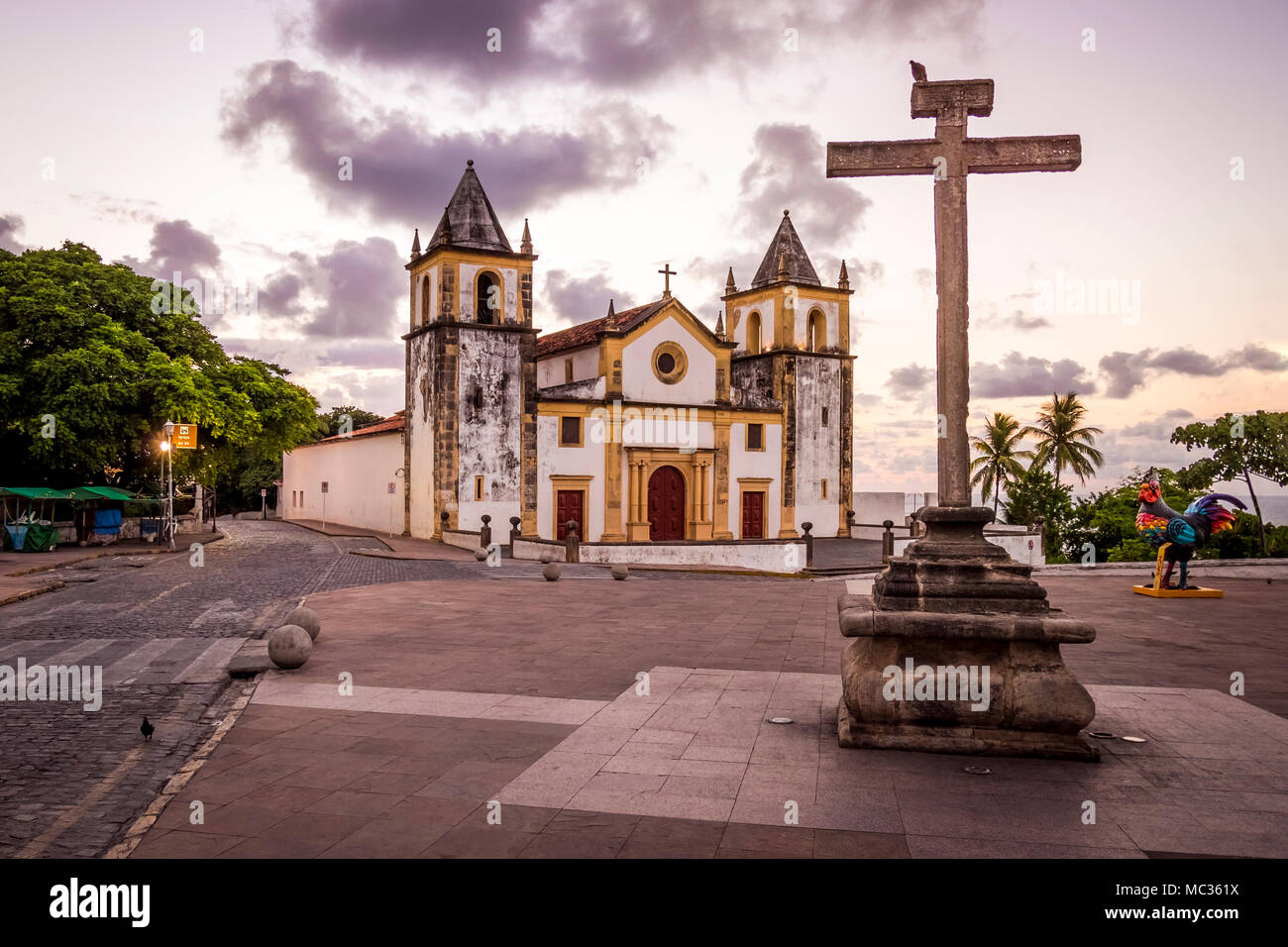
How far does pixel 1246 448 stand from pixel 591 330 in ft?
80.1

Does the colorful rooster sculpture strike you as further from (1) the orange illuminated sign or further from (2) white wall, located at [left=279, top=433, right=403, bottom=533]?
(2) white wall, located at [left=279, top=433, right=403, bottom=533]

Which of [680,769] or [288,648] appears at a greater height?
[288,648]

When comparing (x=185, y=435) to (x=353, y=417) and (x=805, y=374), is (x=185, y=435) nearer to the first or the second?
(x=805, y=374)

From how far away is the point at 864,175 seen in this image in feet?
23.6

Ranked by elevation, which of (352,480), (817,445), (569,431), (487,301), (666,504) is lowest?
(666,504)

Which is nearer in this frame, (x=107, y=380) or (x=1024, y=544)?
(x=107, y=380)

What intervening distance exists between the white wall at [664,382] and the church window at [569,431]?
225cm

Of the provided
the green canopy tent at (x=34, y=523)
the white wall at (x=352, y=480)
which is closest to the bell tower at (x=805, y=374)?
the white wall at (x=352, y=480)

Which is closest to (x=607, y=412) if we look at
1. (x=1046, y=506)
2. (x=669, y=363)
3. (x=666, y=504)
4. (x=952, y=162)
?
(x=669, y=363)

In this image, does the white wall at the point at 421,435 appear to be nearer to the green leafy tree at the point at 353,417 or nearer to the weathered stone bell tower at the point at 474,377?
the weathered stone bell tower at the point at 474,377

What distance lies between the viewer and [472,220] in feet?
105

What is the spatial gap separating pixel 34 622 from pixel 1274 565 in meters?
21.6

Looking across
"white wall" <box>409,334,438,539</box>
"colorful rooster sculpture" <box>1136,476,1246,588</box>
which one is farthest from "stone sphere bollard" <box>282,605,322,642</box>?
"white wall" <box>409,334,438,539</box>
